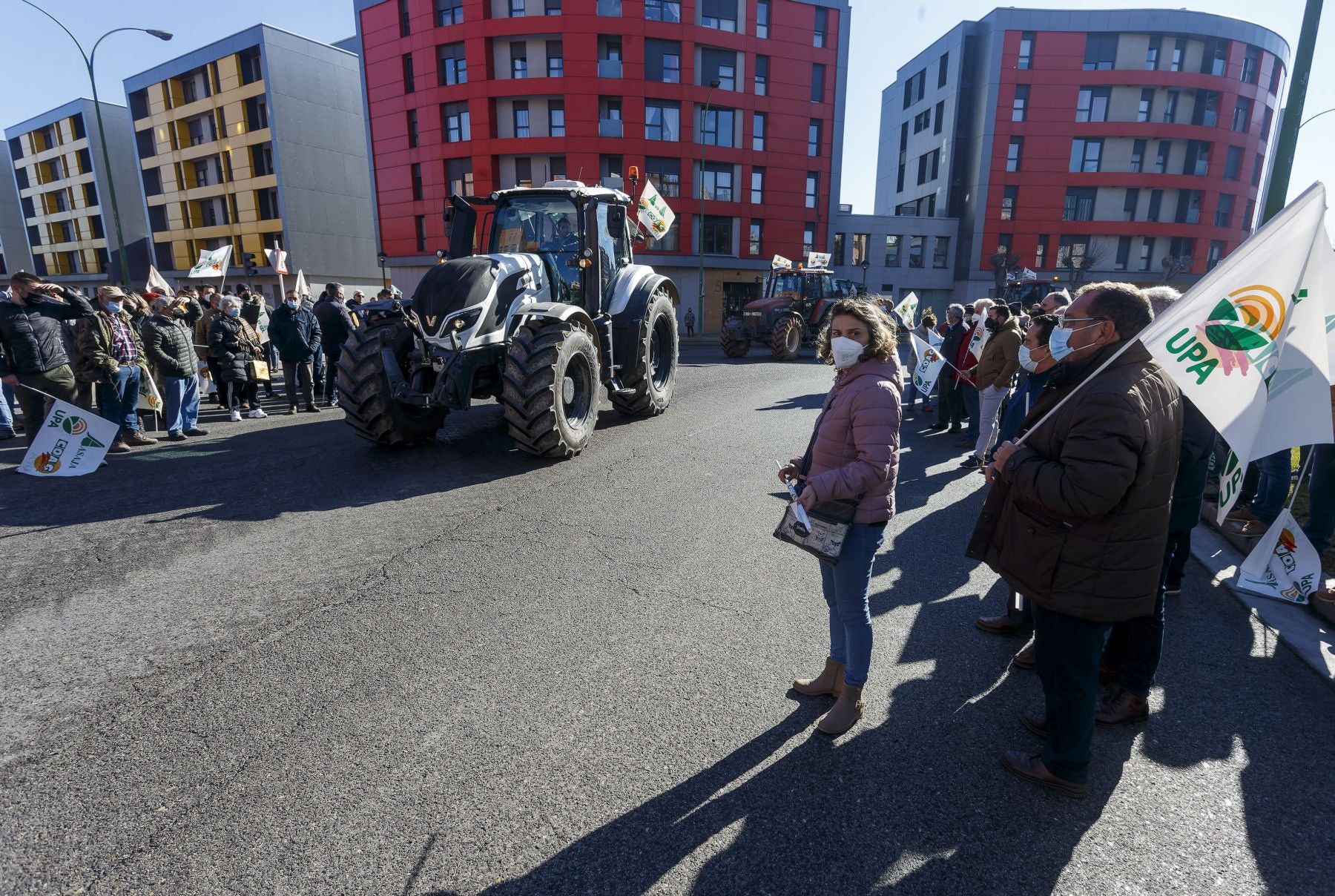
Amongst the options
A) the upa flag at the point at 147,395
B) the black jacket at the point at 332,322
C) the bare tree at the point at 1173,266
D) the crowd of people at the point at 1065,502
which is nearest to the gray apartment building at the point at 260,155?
the black jacket at the point at 332,322

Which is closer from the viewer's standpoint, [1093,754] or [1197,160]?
[1093,754]

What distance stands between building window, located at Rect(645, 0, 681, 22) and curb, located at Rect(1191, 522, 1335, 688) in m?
34.7

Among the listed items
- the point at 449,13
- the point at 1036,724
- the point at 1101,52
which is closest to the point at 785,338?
the point at 1036,724

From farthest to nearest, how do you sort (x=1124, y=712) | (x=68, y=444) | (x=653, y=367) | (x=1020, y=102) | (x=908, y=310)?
1. (x=1020, y=102)
2. (x=908, y=310)
3. (x=653, y=367)
4. (x=68, y=444)
5. (x=1124, y=712)

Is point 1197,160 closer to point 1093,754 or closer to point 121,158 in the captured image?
point 1093,754

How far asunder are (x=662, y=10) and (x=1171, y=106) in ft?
100

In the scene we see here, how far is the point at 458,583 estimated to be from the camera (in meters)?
4.33

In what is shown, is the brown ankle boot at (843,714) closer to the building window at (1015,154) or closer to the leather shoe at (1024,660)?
the leather shoe at (1024,660)

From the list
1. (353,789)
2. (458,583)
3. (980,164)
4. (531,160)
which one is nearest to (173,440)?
(458,583)

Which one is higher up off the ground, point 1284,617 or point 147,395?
point 147,395

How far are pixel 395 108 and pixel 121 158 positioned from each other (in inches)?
1130

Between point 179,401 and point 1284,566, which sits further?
point 179,401

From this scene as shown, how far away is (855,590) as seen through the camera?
287cm

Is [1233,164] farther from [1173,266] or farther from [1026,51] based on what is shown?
[1026,51]
